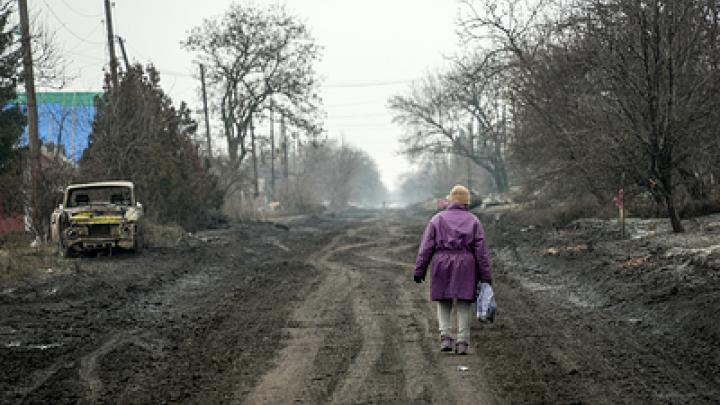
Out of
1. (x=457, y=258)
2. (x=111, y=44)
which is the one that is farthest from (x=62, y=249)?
(x=457, y=258)

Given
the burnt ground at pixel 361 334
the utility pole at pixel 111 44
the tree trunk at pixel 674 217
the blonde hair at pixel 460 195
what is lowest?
the burnt ground at pixel 361 334

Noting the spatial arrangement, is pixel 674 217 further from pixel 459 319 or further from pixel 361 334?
pixel 459 319

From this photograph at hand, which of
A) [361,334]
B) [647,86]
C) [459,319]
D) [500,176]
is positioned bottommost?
[361,334]

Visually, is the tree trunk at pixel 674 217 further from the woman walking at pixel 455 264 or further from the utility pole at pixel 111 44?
the utility pole at pixel 111 44

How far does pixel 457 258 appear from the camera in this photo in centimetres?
906

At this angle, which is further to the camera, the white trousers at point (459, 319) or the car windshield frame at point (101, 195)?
the car windshield frame at point (101, 195)

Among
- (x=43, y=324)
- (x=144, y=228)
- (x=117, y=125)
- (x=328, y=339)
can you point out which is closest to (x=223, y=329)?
(x=328, y=339)

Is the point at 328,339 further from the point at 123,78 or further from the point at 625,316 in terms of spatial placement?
the point at 123,78

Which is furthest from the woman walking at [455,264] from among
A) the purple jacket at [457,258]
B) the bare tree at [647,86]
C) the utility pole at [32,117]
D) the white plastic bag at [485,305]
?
the utility pole at [32,117]

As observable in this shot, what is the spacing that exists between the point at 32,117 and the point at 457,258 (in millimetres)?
17595

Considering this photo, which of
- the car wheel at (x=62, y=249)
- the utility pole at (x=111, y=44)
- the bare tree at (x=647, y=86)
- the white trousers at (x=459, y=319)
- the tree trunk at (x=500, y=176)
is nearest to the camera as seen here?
the white trousers at (x=459, y=319)

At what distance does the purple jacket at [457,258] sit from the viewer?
29.6ft

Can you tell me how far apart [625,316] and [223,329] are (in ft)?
17.2

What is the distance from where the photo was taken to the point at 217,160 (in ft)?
155
